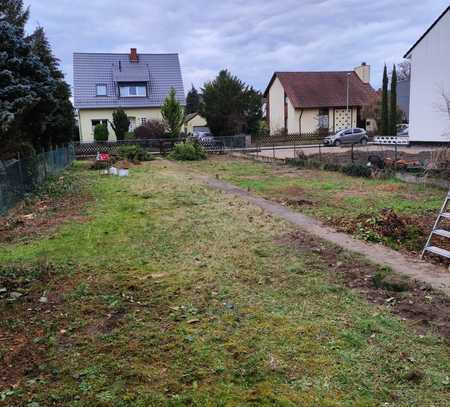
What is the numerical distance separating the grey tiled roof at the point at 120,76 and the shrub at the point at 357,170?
2549 cm

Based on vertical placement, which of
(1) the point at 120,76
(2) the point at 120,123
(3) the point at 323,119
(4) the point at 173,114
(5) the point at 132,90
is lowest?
(2) the point at 120,123

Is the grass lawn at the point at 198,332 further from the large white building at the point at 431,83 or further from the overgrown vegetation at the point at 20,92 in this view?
the large white building at the point at 431,83

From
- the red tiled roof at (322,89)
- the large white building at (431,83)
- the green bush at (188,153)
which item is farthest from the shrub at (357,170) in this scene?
the red tiled roof at (322,89)

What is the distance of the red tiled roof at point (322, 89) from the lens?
46.9m

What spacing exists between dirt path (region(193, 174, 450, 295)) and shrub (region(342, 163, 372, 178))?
675cm

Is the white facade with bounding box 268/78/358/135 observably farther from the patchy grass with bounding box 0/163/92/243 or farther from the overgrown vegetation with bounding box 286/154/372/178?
the patchy grass with bounding box 0/163/92/243

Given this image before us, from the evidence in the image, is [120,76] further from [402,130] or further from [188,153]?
[402,130]

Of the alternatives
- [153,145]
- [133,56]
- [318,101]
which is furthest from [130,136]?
[318,101]

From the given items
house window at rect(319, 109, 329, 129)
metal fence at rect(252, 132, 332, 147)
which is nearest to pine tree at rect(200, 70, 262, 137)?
metal fence at rect(252, 132, 332, 147)

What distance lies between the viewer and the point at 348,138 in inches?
1443

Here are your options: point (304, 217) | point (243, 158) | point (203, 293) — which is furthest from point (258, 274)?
point (243, 158)

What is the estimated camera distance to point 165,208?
35.4ft

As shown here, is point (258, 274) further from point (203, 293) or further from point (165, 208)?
point (165, 208)

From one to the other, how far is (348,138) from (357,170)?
21249 mm
